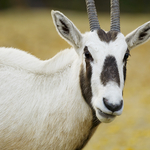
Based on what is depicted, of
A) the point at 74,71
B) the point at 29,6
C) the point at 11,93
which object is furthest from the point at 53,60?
A: the point at 29,6

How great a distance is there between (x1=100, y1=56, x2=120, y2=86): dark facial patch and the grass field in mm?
4361

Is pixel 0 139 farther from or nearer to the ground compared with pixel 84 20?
farther from the ground

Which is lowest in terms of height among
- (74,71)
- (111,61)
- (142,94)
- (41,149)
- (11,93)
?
(142,94)

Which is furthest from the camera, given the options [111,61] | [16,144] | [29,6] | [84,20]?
[29,6]

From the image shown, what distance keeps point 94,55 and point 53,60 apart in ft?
2.76

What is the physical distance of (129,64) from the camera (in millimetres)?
5781

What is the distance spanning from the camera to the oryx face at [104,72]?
10.9 ft

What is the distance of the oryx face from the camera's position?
3.33m

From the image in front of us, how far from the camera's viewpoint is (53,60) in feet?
14.1

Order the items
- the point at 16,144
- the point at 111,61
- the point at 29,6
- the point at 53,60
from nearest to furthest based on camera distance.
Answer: the point at 111,61
the point at 16,144
the point at 53,60
the point at 29,6

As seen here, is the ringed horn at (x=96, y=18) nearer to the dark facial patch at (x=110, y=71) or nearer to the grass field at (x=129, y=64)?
the dark facial patch at (x=110, y=71)

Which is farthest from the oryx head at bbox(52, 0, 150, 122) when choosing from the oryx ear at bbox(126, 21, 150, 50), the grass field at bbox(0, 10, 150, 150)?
the grass field at bbox(0, 10, 150, 150)

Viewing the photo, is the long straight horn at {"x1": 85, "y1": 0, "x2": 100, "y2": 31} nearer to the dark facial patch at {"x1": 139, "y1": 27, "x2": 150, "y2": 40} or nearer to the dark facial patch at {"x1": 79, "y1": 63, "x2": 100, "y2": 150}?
the dark facial patch at {"x1": 79, "y1": 63, "x2": 100, "y2": 150}

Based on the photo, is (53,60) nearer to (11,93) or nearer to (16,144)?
(11,93)
